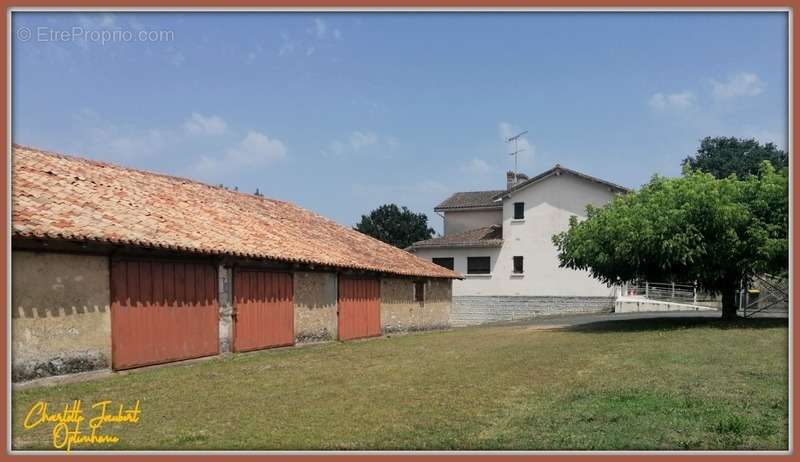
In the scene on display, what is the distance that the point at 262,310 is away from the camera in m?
16.9

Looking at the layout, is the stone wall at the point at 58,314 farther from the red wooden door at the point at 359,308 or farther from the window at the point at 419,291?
the window at the point at 419,291

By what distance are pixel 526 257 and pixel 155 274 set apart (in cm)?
2944

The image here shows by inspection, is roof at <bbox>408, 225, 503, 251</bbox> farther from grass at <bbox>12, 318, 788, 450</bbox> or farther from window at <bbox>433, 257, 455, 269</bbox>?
grass at <bbox>12, 318, 788, 450</bbox>

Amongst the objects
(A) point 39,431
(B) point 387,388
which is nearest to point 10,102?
(A) point 39,431

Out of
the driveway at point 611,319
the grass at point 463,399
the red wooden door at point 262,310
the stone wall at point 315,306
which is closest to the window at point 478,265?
the driveway at point 611,319

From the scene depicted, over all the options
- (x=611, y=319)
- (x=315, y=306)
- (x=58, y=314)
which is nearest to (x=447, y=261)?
(x=611, y=319)

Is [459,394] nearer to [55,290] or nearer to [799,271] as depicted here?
[799,271]

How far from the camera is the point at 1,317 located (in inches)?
331

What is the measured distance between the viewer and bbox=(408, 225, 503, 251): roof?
1608 inches

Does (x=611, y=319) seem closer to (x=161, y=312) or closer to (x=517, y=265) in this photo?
(x=517, y=265)

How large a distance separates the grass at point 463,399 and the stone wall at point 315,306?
3052 mm

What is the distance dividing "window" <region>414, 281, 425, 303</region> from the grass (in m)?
10.9

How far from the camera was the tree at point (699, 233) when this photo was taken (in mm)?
19969
